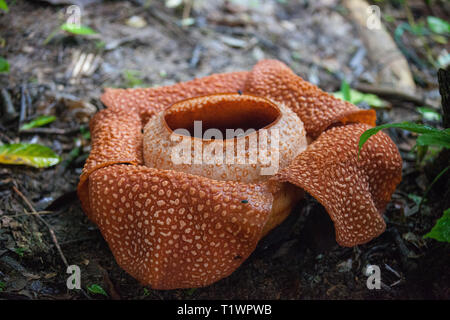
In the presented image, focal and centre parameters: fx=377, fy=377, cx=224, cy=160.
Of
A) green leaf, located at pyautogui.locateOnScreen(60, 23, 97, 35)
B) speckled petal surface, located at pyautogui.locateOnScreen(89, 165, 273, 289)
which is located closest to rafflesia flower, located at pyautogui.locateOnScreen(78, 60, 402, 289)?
speckled petal surface, located at pyautogui.locateOnScreen(89, 165, 273, 289)

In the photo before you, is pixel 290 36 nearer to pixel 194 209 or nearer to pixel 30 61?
pixel 30 61

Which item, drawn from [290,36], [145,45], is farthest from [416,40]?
[145,45]

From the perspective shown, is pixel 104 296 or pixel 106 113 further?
pixel 106 113

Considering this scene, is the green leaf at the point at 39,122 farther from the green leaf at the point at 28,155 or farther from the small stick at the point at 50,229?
the small stick at the point at 50,229

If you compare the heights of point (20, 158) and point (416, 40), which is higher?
point (416, 40)

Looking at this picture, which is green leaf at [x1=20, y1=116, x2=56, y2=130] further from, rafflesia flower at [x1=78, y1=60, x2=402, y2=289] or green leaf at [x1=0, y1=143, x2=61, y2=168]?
rafflesia flower at [x1=78, y1=60, x2=402, y2=289]

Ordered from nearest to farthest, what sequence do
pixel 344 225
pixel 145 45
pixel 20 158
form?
pixel 344 225 < pixel 20 158 < pixel 145 45

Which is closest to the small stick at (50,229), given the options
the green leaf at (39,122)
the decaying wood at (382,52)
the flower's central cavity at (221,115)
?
the green leaf at (39,122)
